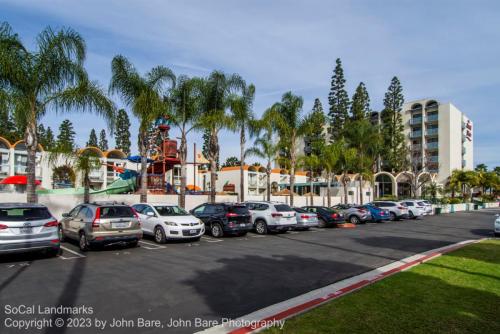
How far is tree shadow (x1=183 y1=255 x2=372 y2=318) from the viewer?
673 cm

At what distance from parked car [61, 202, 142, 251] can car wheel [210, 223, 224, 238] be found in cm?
433

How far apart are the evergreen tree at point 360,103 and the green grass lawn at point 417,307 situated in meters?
59.8

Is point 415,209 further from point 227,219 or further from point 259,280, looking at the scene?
point 259,280

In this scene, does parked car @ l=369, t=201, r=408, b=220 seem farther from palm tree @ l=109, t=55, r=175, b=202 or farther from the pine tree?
the pine tree

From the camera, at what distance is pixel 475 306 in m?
6.26

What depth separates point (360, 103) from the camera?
66.8 meters

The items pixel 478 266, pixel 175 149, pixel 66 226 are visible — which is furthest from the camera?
pixel 175 149

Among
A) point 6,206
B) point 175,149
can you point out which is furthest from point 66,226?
point 175,149

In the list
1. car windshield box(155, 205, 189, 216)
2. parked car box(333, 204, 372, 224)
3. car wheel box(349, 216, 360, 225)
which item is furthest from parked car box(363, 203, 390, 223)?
car windshield box(155, 205, 189, 216)

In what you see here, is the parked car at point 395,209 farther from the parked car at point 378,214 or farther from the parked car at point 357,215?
the parked car at point 357,215

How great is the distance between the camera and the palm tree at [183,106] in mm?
21797

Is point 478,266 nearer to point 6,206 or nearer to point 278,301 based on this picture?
point 278,301

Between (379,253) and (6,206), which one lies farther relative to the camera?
(379,253)

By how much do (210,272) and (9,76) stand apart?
36.0ft
